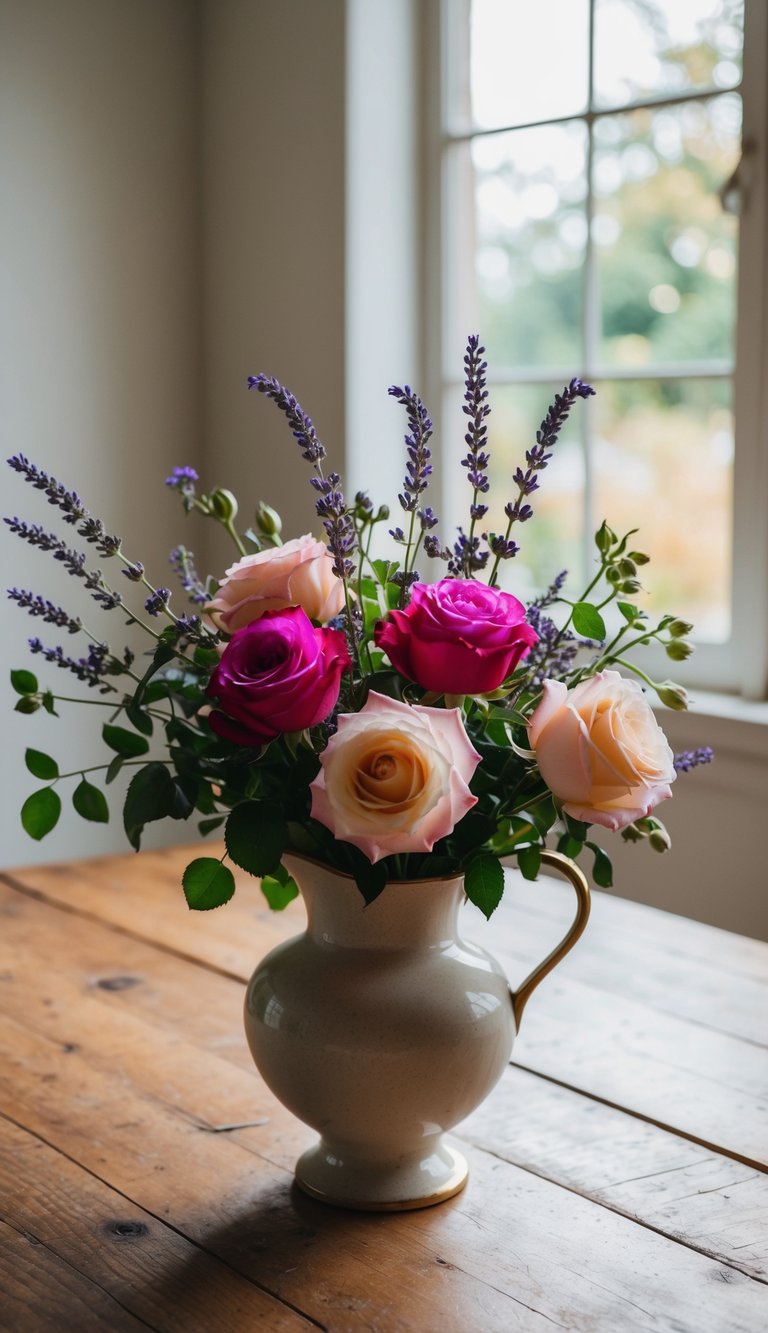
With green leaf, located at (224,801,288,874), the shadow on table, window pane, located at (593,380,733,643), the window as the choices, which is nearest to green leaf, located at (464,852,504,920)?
green leaf, located at (224,801,288,874)

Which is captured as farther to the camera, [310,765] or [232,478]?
[232,478]

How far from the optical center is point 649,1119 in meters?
1.05

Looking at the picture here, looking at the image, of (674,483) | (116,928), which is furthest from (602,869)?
(674,483)

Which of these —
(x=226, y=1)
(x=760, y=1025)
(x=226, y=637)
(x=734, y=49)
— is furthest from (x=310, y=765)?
(x=226, y=1)

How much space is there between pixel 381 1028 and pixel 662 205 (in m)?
3.74

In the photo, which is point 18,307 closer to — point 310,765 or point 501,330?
point 501,330

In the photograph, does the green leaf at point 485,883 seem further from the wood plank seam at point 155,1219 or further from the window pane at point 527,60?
the window pane at point 527,60

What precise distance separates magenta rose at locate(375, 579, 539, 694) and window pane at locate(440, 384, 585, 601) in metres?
1.73

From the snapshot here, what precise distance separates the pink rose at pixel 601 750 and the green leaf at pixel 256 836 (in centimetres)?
16

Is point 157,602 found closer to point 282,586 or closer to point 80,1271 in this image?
point 282,586

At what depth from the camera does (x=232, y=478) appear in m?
2.93

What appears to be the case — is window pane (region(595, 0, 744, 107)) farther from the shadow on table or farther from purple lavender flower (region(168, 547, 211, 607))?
the shadow on table

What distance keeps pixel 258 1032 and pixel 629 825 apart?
278 millimetres

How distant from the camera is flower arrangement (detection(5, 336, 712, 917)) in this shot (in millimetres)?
774
